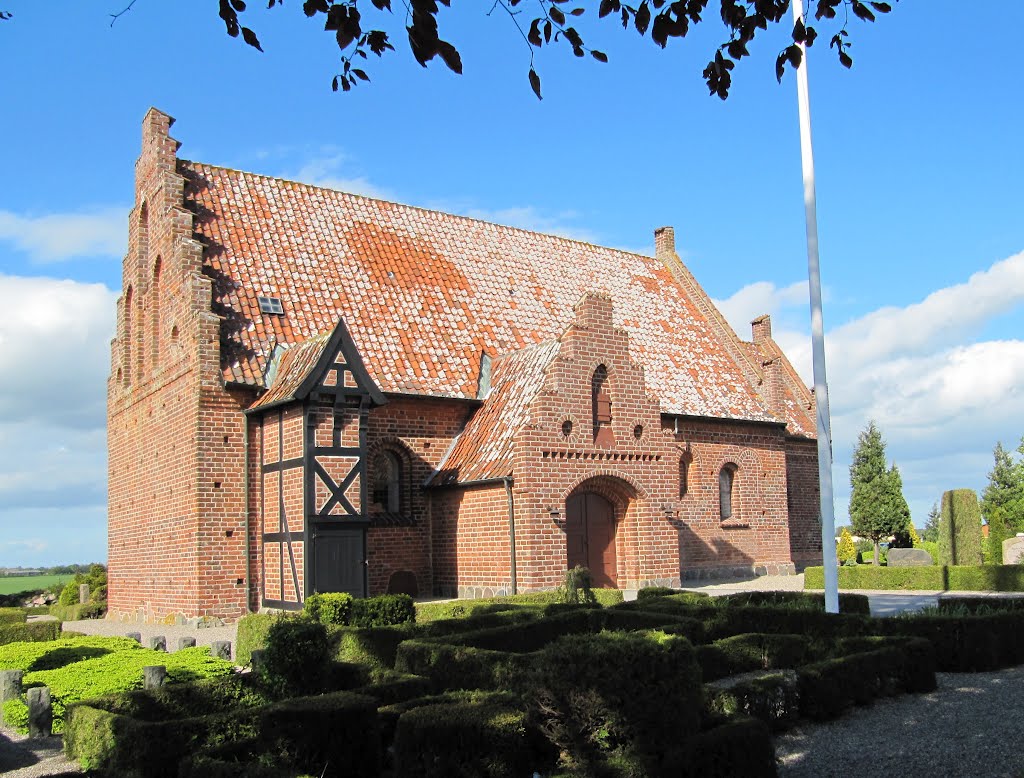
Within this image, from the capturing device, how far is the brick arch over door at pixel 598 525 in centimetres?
2142

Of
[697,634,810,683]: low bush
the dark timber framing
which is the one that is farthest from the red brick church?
[697,634,810,683]: low bush

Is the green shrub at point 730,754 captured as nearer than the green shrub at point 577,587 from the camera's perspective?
Yes

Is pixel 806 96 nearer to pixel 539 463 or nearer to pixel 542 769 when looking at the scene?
pixel 539 463

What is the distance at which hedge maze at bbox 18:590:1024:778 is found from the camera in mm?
6883

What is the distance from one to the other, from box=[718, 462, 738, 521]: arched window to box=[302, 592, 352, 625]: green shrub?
50.8ft

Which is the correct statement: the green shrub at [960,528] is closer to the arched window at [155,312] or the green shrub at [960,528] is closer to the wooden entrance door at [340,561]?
the wooden entrance door at [340,561]

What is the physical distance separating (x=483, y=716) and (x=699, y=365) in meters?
22.4

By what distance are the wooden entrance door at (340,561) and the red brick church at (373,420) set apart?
44mm

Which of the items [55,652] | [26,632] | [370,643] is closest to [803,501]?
[370,643]

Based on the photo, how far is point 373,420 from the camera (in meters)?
21.6

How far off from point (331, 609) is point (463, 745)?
26.8 feet

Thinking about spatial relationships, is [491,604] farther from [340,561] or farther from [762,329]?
[762,329]

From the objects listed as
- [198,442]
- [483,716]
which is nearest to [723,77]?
[483,716]

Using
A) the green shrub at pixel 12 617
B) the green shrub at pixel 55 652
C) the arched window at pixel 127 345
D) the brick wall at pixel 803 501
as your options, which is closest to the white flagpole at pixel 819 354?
the green shrub at pixel 55 652
